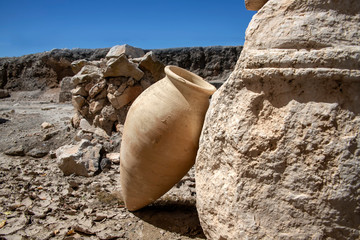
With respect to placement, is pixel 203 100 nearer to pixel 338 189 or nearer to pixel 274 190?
pixel 274 190

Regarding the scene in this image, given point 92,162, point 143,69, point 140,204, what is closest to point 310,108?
point 140,204

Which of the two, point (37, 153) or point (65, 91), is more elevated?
point (65, 91)

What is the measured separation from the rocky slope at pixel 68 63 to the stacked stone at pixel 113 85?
5998 mm

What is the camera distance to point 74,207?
2.69 metres

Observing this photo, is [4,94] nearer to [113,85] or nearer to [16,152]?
[16,152]

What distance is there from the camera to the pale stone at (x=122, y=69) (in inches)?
179

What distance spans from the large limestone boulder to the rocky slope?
9.26 meters

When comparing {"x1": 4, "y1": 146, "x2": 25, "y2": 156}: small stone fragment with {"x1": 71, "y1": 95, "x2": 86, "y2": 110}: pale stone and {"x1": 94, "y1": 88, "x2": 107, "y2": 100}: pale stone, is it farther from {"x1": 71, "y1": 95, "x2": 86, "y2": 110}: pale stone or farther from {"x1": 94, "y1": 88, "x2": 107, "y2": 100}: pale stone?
{"x1": 94, "y1": 88, "x2": 107, "y2": 100}: pale stone

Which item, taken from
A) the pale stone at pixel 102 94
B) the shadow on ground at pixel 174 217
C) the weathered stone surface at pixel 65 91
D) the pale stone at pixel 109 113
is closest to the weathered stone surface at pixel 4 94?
the weathered stone surface at pixel 65 91

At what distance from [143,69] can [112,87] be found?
600 mm

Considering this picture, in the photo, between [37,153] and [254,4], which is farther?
[37,153]

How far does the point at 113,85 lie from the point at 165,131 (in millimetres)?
2806

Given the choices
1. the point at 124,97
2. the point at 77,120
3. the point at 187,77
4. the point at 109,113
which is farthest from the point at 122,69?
the point at 187,77

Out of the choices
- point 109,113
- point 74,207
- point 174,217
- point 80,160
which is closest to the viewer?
point 174,217
